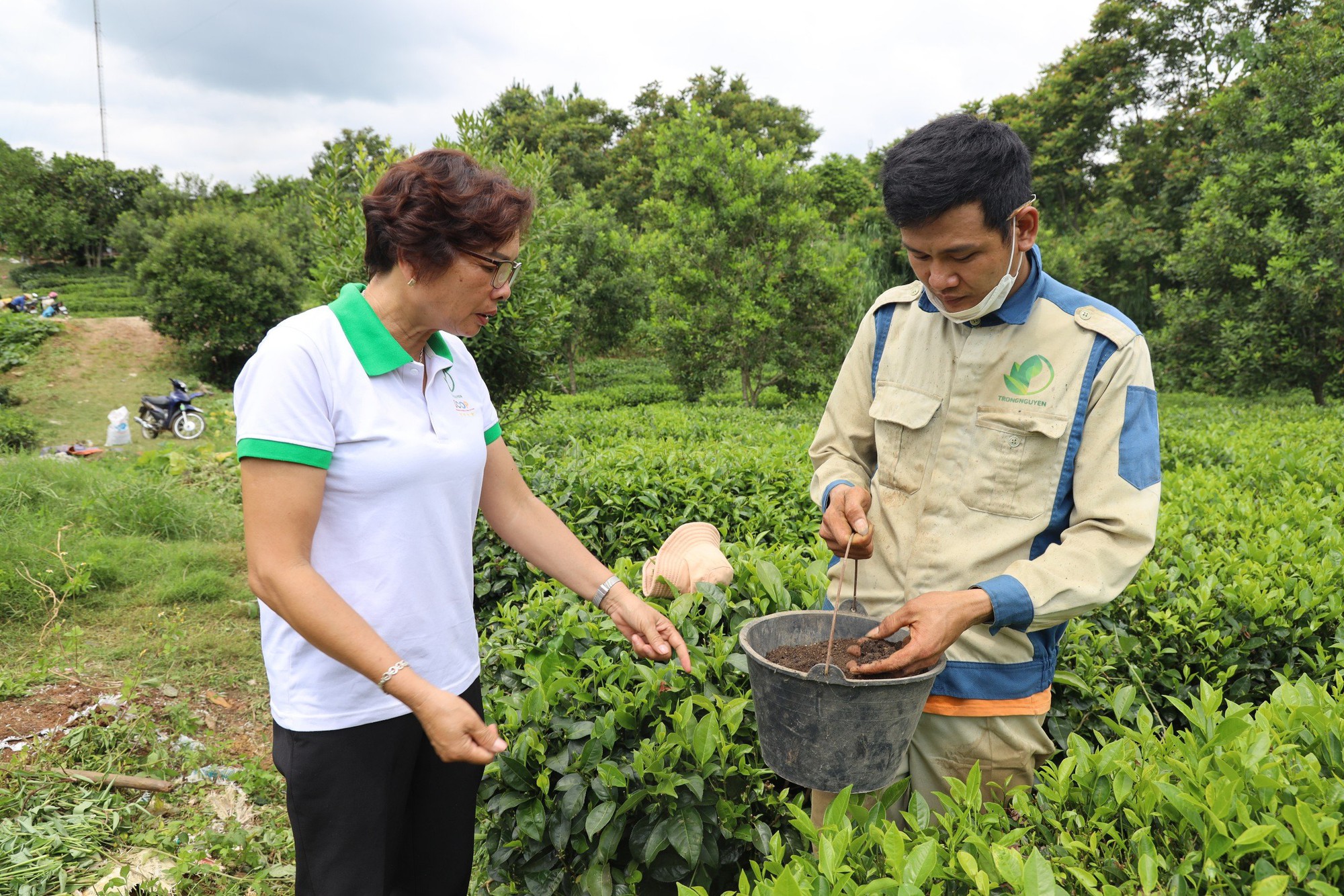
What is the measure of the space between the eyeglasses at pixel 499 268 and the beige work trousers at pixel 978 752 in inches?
49.9

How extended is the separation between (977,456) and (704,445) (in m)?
4.09

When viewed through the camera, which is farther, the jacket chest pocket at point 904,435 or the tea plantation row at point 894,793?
the jacket chest pocket at point 904,435

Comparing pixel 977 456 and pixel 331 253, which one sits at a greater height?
pixel 331 253

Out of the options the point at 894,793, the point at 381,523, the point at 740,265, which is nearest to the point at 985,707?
the point at 894,793

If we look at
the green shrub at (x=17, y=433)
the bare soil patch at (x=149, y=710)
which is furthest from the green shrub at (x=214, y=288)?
the bare soil patch at (x=149, y=710)

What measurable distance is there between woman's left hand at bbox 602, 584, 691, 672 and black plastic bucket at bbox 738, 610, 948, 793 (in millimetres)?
410

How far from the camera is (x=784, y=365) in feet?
39.6

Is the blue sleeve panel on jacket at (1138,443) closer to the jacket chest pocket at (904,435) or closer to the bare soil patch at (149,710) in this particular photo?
the jacket chest pocket at (904,435)

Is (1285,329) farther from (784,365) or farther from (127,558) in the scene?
(127,558)

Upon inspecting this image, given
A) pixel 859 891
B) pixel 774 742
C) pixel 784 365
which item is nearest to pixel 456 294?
pixel 774 742

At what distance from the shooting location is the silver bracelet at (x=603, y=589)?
2.04m

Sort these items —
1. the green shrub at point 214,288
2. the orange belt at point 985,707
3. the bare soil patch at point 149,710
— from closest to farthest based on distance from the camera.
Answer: the orange belt at point 985,707 < the bare soil patch at point 149,710 < the green shrub at point 214,288

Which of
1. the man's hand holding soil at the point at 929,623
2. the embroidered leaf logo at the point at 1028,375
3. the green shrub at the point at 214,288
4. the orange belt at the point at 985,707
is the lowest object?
the orange belt at the point at 985,707

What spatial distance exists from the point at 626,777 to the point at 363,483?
92 cm
